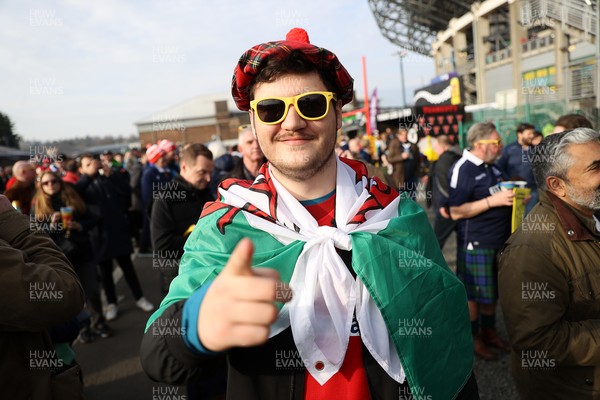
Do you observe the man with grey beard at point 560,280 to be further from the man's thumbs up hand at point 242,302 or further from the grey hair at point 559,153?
the man's thumbs up hand at point 242,302

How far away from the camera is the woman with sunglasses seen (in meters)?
4.08

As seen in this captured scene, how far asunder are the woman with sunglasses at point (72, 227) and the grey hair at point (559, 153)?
4211 mm

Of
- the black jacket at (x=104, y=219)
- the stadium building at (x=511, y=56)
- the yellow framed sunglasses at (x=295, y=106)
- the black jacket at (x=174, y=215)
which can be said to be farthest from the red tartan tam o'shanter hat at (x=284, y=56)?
the stadium building at (x=511, y=56)

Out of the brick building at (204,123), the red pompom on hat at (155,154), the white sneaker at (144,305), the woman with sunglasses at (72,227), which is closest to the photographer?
the woman with sunglasses at (72,227)

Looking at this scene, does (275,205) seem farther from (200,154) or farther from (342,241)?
(200,154)

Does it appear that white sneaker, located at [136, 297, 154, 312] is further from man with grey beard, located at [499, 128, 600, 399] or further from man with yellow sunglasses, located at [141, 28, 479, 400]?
man with grey beard, located at [499, 128, 600, 399]

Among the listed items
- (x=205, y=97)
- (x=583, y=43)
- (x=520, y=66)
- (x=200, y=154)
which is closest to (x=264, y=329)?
(x=200, y=154)

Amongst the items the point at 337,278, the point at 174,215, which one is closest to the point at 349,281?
the point at 337,278

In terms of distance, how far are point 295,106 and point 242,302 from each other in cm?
79

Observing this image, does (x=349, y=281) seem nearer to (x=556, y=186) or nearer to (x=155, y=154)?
(x=556, y=186)

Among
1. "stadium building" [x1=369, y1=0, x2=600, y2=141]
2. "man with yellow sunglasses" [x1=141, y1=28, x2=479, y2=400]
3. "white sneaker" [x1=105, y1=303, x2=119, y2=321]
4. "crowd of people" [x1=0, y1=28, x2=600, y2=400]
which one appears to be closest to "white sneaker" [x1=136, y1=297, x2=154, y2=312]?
"white sneaker" [x1=105, y1=303, x2=119, y2=321]

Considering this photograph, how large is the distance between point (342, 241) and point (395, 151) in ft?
22.0

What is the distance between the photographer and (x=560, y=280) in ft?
6.34

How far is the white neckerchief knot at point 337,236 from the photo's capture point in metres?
1.40
